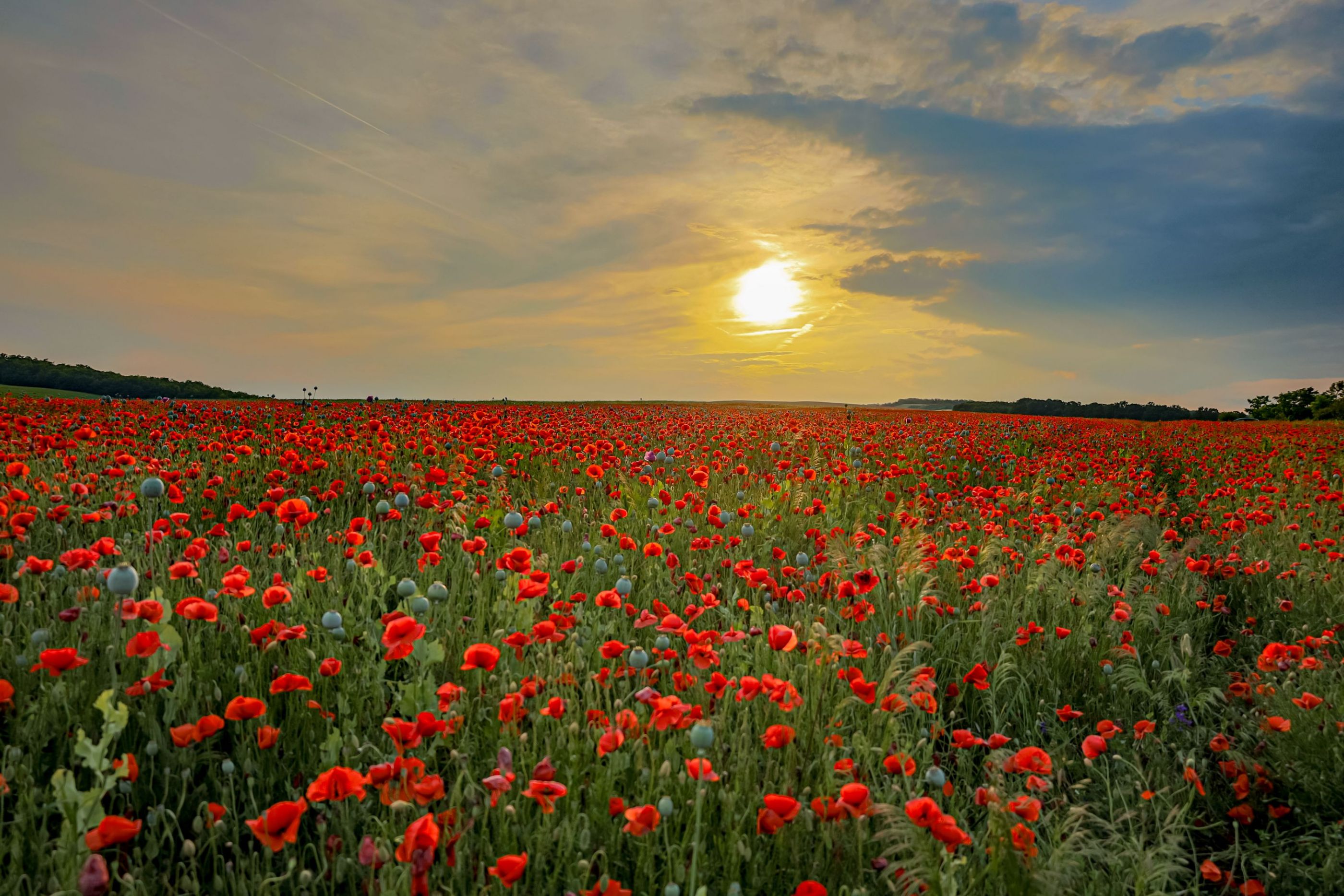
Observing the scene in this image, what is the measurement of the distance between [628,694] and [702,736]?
1003 millimetres

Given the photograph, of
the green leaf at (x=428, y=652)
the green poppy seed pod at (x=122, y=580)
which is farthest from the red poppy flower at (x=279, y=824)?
the green poppy seed pod at (x=122, y=580)

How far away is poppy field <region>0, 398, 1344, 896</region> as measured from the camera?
1.92m

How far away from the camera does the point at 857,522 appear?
19.0ft

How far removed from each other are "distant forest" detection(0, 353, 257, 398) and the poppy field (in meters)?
23.6

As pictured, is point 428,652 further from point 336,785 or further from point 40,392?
point 40,392

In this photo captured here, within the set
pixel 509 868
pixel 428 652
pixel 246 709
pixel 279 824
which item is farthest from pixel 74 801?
pixel 509 868

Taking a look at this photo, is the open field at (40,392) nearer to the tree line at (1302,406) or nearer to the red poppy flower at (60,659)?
the red poppy flower at (60,659)

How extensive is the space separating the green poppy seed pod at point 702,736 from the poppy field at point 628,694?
0.03 feet

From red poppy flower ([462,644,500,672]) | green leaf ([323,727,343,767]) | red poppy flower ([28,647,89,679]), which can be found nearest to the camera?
red poppy flower ([28,647,89,679])

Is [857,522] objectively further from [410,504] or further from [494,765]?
[494,765]

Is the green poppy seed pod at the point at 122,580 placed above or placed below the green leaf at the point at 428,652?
above

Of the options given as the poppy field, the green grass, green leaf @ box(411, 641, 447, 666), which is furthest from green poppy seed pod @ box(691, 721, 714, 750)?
the green grass

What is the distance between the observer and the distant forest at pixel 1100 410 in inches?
1561

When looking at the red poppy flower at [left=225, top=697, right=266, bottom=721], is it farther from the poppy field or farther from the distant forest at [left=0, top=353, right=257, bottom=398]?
the distant forest at [left=0, top=353, right=257, bottom=398]
